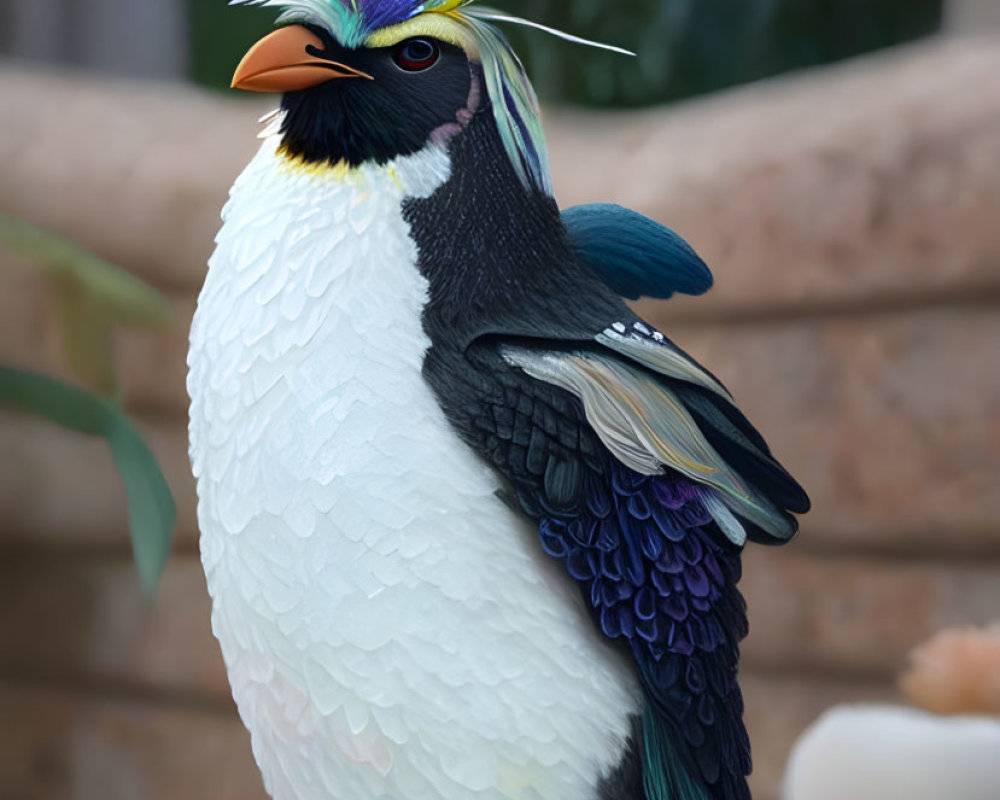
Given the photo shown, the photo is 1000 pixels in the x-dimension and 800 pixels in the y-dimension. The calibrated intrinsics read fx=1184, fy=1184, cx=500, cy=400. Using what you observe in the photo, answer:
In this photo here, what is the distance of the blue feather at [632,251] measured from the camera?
45 centimetres

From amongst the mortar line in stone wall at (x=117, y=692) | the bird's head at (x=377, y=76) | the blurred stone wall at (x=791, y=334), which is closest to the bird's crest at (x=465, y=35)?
the bird's head at (x=377, y=76)

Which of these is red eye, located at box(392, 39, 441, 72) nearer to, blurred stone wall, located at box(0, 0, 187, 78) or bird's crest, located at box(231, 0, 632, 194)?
bird's crest, located at box(231, 0, 632, 194)

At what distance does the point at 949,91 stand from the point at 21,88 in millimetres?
864

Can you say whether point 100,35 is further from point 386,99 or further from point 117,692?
point 386,99

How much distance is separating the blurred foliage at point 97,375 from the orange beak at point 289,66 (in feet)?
1.15

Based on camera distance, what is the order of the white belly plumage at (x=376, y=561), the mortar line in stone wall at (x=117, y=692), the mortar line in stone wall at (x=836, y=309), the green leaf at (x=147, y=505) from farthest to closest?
the mortar line in stone wall at (x=117, y=692)
the mortar line in stone wall at (x=836, y=309)
the green leaf at (x=147, y=505)
the white belly plumage at (x=376, y=561)

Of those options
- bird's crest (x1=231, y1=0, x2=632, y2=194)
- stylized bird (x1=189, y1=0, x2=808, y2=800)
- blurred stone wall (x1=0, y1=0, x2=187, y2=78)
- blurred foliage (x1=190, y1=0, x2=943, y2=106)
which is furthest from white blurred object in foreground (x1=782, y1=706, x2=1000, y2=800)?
blurred stone wall (x1=0, y1=0, x2=187, y2=78)

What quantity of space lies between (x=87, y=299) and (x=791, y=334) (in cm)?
59

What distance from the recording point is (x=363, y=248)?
0.39 m

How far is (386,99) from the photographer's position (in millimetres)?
391

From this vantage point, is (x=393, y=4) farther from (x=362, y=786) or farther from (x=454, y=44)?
(x=362, y=786)

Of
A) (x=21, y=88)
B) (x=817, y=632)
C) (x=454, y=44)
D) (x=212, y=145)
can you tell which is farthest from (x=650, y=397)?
(x=21, y=88)

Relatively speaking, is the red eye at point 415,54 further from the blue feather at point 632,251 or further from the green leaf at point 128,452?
the green leaf at point 128,452

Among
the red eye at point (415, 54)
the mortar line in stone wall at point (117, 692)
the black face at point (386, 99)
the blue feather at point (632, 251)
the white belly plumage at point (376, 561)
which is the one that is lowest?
the mortar line in stone wall at point (117, 692)
